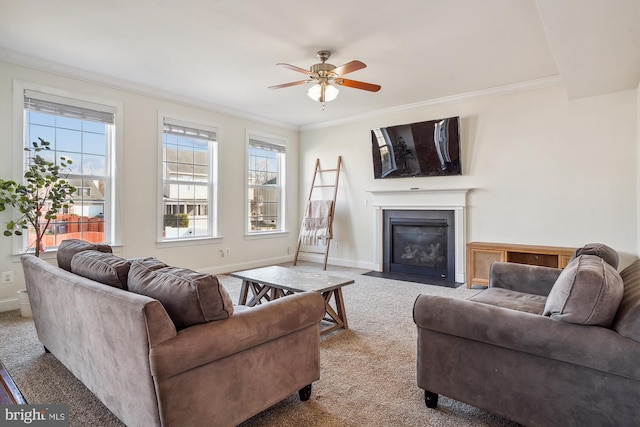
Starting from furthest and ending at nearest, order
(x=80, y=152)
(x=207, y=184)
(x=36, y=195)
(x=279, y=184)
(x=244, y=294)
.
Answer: (x=279, y=184) < (x=207, y=184) < (x=80, y=152) < (x=36, y=195) < (x=244, y=294)

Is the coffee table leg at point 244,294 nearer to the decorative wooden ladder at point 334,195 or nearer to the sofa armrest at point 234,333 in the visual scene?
the sofa armrest at point 234,333

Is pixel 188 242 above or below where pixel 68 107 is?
below

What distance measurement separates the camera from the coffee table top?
2.84 meters

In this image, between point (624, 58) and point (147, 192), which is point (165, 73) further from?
point (624, 58)

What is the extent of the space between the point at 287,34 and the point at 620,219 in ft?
13.2

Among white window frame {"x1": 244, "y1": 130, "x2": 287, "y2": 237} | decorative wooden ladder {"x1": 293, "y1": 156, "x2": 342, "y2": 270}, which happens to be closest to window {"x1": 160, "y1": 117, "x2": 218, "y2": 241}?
white window frame {"x1": 244, "y1": 130, "x2": 287, "y2": 237}

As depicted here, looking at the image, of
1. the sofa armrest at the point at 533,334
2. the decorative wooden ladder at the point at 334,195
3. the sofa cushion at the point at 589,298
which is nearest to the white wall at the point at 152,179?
the decorative wooden ladder at the point at 334,195

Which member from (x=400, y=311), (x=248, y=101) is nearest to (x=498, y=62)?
(x=400, y=311)

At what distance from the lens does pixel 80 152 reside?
157 inches

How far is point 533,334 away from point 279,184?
5.37 meters

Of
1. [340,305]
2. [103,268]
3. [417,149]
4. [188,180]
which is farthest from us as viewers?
[417,149]

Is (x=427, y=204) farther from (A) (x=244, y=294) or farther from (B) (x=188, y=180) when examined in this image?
(B) (x=188, y=180)

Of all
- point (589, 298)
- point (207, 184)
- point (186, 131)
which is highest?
point (186, 131)

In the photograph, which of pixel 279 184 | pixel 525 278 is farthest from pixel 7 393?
pixel 279 184
